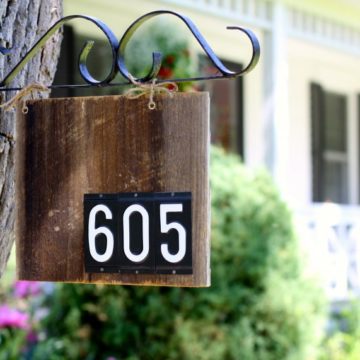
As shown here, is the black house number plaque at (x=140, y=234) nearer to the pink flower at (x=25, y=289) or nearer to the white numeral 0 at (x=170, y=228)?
the white numeral 0 at (x=170, y=228)

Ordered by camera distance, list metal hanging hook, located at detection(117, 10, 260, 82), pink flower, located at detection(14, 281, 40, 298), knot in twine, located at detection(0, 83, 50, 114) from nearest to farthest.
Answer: metal hanging hook, located at detection(117, 10, 260, 82) < knot in twine, located at detection(0, 83, 50, 114) < pink flower, located at detection(14, 281, 40, 298)

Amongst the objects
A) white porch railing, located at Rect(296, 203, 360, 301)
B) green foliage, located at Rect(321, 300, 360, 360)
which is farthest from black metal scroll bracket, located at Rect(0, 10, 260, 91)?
white porch railing, located at Rect(296, 203, 360, 301)

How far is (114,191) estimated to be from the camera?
87.0 inches

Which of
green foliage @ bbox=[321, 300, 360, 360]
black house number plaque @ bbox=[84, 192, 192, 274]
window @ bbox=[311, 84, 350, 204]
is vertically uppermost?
window @ bbox=[311, 84, 350, 204]

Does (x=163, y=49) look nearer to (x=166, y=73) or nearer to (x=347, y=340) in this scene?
(x=166, y=73)

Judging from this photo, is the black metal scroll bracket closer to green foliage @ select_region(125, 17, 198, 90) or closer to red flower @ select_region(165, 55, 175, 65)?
green foliage @ select_region(125, 17, 198, 90)

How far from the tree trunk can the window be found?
957 centimetres

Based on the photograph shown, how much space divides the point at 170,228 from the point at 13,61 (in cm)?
71

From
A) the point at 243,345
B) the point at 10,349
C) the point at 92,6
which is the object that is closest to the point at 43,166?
the point at 10,349

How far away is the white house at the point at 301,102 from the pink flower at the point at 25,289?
2.31 metres

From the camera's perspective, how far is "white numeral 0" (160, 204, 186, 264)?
2123mm

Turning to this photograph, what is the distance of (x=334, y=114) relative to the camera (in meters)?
12.8

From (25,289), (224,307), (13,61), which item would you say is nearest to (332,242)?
(224,307)

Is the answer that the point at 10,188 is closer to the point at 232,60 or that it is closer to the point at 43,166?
the point at 43,166
